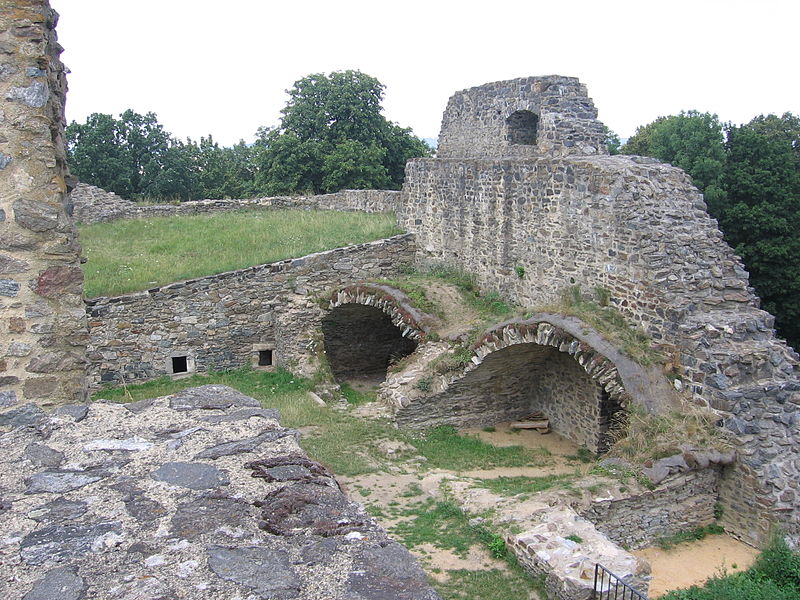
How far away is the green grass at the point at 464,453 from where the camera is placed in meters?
11.5

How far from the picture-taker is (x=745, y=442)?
9.32m

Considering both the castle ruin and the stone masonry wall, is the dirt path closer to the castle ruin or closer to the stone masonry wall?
the castle ruin

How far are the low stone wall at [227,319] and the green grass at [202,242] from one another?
40 centimetres

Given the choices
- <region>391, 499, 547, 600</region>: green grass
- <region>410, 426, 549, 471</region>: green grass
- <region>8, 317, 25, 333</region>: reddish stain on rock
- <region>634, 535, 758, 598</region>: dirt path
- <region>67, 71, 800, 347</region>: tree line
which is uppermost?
<region>67, 71, 800, 347</region>: tree line

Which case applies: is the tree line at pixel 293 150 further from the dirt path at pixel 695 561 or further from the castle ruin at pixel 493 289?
the dirt path at pixel 695 561

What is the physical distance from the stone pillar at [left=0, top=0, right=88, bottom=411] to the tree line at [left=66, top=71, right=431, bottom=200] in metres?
24.4

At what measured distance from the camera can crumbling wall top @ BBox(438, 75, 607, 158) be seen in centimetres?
1366

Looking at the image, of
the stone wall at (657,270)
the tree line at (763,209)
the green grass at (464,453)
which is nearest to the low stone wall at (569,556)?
the stone wall at (657,270)

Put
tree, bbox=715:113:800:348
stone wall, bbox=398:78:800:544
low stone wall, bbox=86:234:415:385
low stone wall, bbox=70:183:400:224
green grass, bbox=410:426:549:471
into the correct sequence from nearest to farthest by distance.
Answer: stone wall, bbox=398:78:800:544 → green grass, bbox=410:426:549:471 → low stone wall, bbox=86:234:415:385 → low stone wall, bbox=70:183:400:224 → tree, bbox=715:113:800:348

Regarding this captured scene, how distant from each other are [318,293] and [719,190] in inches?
566

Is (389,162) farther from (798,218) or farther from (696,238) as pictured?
(696,238)

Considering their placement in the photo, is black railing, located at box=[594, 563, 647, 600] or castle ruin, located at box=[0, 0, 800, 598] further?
black railing, located at box=[594, 563, 647, 600]

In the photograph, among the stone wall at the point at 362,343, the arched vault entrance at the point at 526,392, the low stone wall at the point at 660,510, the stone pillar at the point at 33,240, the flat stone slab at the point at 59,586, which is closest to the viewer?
the flat stone slab at the point at 59,586

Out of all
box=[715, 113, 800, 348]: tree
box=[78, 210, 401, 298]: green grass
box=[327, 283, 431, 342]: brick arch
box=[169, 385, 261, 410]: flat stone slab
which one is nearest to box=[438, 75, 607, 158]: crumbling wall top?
box=[78, 210, 401, 298]: green grass
